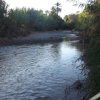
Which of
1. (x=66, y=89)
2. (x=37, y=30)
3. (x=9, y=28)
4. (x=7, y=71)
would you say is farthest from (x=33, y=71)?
(x=37, y=30)

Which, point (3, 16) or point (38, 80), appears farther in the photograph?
point (3, 16)

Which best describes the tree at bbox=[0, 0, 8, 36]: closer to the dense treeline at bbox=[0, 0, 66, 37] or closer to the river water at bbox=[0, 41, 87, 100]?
the dense treeline at bbox=[0, 0, 66, 37]

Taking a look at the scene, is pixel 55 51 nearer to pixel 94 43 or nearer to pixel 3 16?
pixel 94 43

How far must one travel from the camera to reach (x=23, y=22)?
6919cm

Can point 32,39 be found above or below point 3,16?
below

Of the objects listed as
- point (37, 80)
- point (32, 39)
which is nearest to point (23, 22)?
point (32, 39)

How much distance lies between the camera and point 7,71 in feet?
64.8

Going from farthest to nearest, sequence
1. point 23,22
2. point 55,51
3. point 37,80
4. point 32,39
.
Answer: point 23,22
point 32,39
point 55,51
point 37,80

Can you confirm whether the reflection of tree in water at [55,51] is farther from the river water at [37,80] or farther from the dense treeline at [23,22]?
the dense treeline at [23,22]

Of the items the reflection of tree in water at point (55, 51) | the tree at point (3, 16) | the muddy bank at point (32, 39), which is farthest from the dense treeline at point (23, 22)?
the reflection of tree in water at point (55, 51)

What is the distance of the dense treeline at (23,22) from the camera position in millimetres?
51106

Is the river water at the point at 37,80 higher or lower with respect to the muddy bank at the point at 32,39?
higher

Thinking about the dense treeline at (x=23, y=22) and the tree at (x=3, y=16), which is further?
the dense treeline at (x=23, y=22)

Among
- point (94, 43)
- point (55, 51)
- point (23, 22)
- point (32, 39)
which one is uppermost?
point (94, 43)
